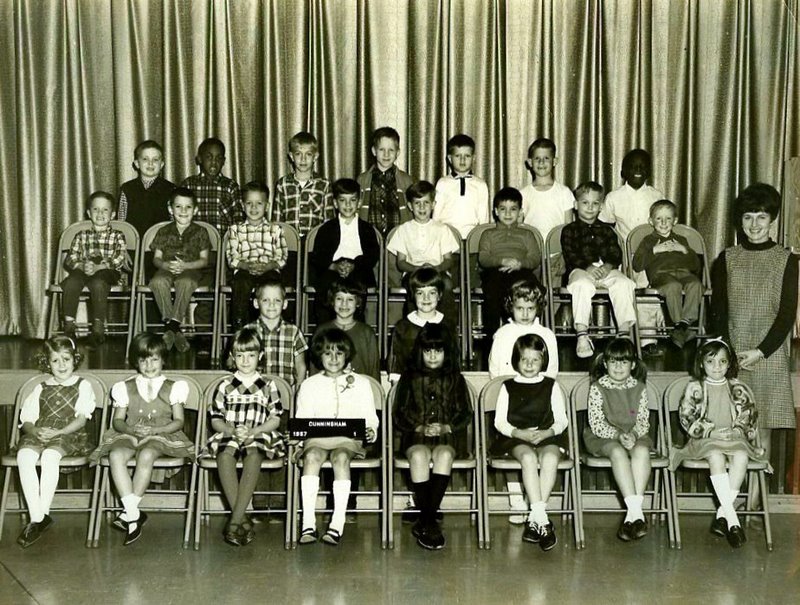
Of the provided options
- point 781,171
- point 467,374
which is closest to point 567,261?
point 467,374

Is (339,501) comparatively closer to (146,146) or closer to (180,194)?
(180,194)

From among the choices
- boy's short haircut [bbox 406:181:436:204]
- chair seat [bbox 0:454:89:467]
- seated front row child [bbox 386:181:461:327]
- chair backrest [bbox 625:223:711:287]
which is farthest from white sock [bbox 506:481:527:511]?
chair seat [bbox 0:454:89:467]

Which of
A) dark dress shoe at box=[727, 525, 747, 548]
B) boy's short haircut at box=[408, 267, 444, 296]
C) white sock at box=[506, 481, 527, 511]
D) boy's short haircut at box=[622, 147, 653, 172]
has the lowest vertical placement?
dark dress shoe at box=[727, 525, 747, 548]

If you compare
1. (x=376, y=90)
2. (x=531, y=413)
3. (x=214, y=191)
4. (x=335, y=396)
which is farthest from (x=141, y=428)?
(x=376, y=90)

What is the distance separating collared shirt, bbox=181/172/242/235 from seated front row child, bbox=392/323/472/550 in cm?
193

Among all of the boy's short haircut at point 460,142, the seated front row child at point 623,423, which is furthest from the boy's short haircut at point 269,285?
the seated front row child at point 623,423

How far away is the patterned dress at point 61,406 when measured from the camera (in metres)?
4.68

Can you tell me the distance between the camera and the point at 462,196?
6145 mm

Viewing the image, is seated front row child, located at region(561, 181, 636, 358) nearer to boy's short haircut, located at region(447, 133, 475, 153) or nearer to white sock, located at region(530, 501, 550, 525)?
boy's short haircut, located at region(447, 133, 475, 153)

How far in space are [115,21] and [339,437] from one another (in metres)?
3.56

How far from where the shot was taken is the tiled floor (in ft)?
12.6

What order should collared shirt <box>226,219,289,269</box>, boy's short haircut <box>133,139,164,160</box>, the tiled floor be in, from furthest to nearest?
boy's short haircut <box>133,139,164,160</box> → collared shirt <box>226,219,289,269</box> → the tiled floor

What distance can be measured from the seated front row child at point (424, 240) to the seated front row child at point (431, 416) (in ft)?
3.19

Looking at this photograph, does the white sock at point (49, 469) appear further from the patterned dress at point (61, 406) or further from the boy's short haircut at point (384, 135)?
the boy's short haircut at point (384, 135)
